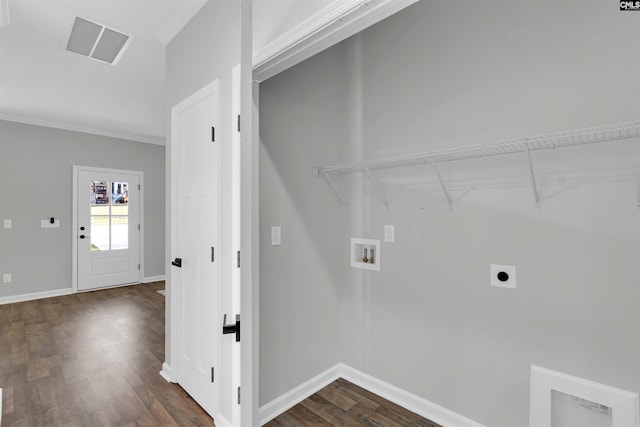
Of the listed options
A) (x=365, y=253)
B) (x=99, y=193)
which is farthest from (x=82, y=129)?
(x=365, y=253)

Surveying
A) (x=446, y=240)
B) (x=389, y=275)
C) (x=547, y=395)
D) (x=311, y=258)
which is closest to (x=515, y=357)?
(x=547, y=395)

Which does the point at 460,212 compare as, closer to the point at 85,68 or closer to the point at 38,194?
the point at 85,68

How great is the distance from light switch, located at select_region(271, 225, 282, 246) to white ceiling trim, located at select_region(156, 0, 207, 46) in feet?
4.70

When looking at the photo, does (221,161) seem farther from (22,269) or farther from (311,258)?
(22,269)

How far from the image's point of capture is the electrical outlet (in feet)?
5.10

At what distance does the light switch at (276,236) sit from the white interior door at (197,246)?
312 millimetres

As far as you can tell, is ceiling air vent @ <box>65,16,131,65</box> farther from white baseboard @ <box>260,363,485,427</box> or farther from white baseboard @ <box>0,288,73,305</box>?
white baseboard @ <box>0,288,73,305</box>

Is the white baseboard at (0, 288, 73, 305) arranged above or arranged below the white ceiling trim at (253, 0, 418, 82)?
below

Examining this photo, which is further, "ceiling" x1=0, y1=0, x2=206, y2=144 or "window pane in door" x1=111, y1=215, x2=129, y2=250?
"window pane in door" x1=111, y1=215, x2=129, y2=250

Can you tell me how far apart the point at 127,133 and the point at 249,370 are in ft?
18.1

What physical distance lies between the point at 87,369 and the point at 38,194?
324cm

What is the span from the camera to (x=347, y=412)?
1.88 metres

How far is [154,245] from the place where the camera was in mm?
5508

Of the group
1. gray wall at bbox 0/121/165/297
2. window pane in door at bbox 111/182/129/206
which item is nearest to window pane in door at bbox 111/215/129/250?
window pane in door at bbox 111/182/129/206
